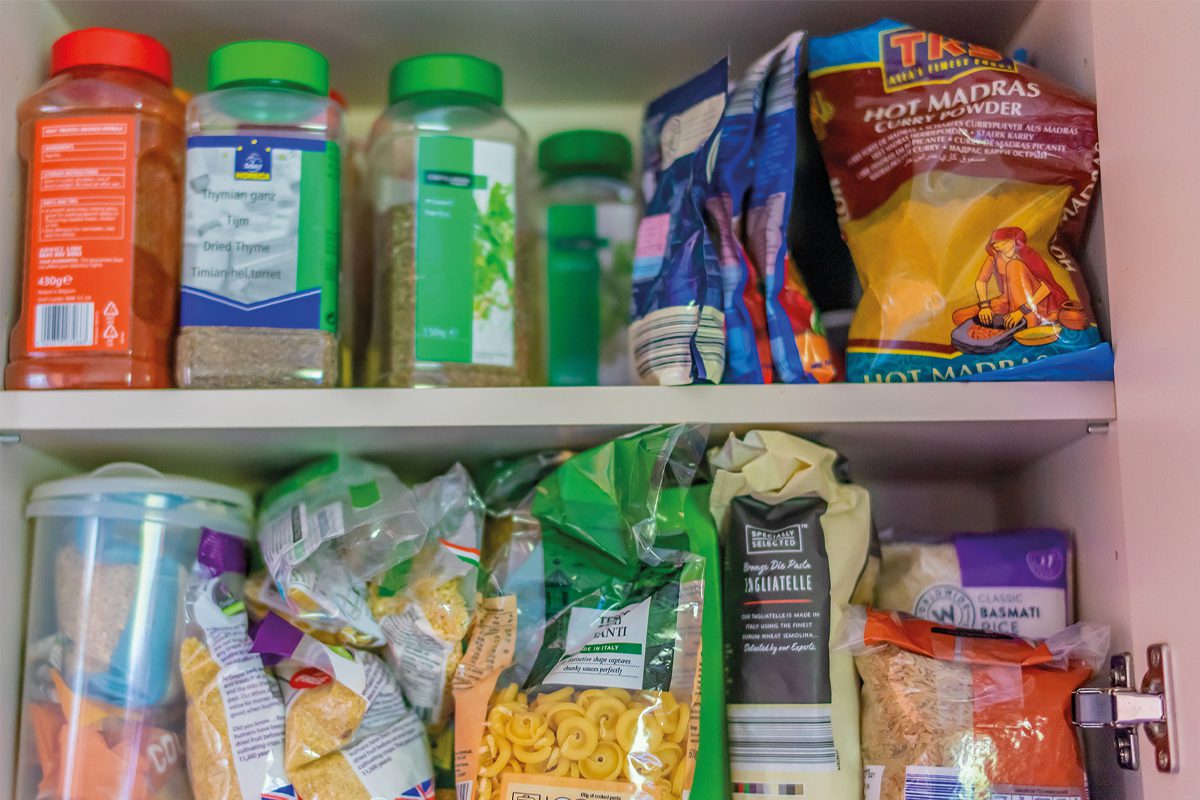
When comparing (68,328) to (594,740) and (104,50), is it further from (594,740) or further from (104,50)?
(594,740)

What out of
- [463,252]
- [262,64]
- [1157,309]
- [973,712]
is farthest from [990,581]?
[262,64]

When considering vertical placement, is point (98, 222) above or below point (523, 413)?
above

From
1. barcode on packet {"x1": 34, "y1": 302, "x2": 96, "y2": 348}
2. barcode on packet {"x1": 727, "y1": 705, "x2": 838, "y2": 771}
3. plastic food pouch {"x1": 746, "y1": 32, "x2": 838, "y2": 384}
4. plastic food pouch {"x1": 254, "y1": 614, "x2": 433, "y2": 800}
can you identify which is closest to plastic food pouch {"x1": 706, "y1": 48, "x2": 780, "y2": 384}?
plastic food pouch {"x1": 746, "y1": 32, "x2": 838, "y2": 384}

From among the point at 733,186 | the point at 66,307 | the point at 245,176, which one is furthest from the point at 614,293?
the point at 66,307

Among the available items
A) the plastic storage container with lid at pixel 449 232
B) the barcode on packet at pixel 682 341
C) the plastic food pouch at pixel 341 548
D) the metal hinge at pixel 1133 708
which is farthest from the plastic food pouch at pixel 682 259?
the metal hinge at pixel 1133 708

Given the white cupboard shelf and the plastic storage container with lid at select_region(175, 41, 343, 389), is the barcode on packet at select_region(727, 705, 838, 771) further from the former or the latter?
the plastic storage container with lid at select_region(175, 41, 343, 389)

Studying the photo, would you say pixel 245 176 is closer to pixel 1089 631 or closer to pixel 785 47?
pixel 785 47

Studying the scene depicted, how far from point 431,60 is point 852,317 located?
0.40m

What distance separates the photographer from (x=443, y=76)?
33.0 inches

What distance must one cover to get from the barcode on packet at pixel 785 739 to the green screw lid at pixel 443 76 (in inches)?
20.8

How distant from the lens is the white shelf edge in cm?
74

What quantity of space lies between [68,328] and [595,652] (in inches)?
17.4

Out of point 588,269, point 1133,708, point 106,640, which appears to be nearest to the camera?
point 1133,708

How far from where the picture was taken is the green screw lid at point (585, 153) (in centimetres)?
97
